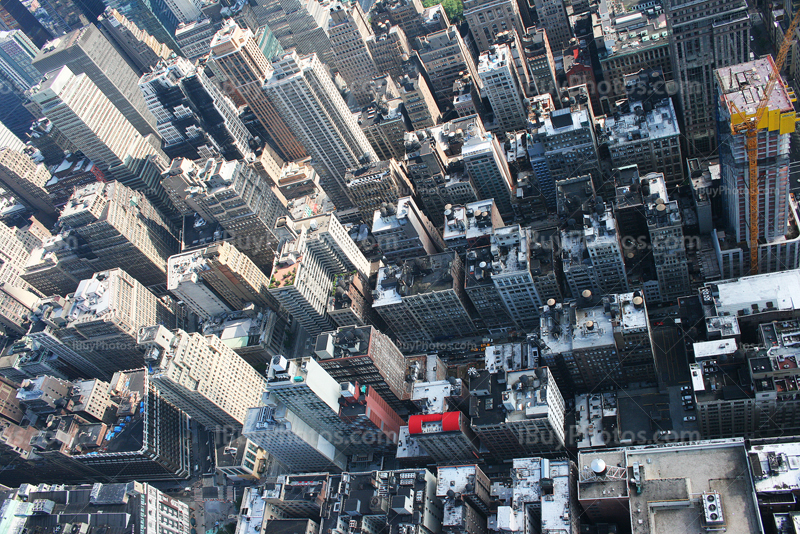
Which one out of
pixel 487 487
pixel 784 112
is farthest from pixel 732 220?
pixel 487 487

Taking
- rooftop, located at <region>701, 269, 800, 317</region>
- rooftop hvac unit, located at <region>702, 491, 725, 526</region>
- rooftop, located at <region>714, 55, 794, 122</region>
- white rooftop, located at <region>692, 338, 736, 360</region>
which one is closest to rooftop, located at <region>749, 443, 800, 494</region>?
rooftop hvac unit, located at <region>702, 491, 725, 526</region>

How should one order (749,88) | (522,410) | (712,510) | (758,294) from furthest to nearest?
(522,410), (758,294), (749,88), (712,510)

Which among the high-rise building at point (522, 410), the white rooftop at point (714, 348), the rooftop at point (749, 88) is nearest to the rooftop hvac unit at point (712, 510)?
the white rooftop at point (714, 348)

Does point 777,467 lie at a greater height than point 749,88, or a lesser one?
lesser

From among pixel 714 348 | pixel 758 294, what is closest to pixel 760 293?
pixel 758 294

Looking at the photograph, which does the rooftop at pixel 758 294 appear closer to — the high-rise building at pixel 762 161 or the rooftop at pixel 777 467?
the high-rise building at pixel 762 161

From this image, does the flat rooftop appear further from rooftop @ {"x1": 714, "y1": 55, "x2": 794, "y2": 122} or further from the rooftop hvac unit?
rooftop @ {"x1": 714, "y1": 55, "x2": 794, "y2": 122}

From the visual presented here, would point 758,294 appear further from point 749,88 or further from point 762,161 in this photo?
point 749,88

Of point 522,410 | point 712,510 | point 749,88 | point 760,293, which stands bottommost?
point 712,510
